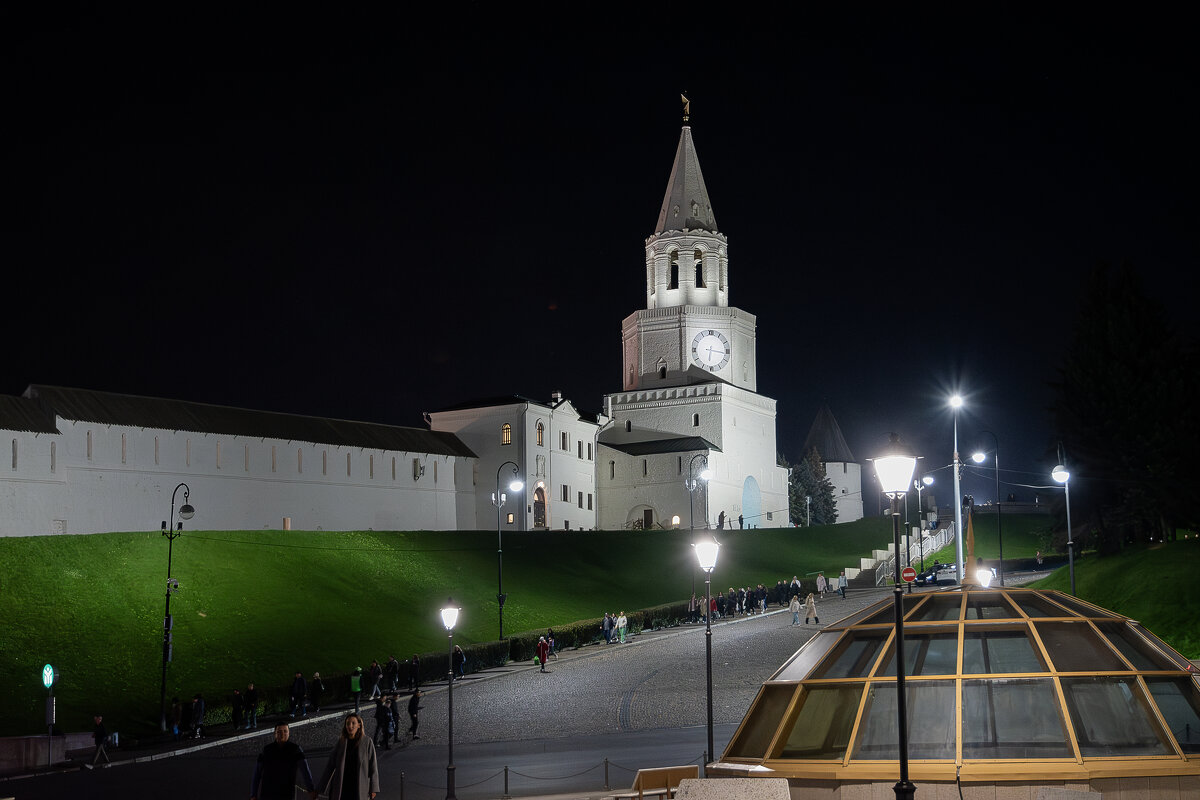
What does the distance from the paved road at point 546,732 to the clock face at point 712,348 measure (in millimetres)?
45224

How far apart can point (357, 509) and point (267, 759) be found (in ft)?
179

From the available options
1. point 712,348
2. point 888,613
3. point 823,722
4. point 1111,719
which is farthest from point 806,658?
point 712,348

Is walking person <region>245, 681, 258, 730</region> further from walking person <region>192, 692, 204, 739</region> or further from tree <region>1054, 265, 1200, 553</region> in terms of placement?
tree <region>1054, 265, 1200, 553</region>

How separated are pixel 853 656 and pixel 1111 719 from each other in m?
2.84

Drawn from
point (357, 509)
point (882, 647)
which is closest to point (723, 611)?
point (357, 509)

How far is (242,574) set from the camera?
48.3m

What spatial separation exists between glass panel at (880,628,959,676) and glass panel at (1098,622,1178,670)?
1630 millimetres

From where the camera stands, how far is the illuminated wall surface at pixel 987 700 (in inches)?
505

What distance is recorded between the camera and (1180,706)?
1422 centimetres

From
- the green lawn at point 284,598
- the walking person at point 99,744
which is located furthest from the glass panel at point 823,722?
the green lawn at point 284,598

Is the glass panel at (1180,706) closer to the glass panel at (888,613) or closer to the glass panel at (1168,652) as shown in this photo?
the glass panel at (1168,652)

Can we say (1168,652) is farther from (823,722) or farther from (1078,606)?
(823,722)

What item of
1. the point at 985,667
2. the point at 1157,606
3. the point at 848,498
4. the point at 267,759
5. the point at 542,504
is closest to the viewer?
the point at 267,759

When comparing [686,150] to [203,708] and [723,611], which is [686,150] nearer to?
[723,611]
